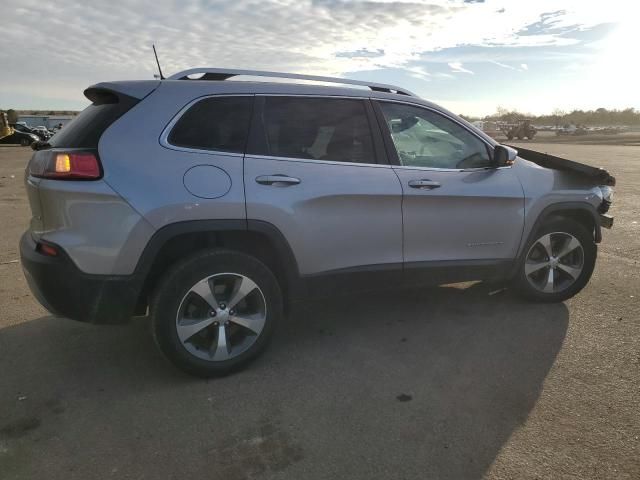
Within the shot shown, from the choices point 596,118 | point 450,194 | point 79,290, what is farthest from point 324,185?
point 596,118

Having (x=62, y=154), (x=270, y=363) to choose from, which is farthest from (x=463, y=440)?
(x=62, y=154)

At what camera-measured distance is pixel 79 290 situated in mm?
2969

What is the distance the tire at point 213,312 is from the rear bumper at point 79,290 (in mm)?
183

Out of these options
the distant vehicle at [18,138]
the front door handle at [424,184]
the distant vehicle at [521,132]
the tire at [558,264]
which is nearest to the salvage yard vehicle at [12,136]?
the distant vehicle at [18,138]

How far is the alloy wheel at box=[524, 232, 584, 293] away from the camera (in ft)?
14.8

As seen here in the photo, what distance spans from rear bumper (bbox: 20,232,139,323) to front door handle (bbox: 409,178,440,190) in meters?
2.05

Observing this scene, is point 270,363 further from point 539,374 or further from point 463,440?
point 539,374

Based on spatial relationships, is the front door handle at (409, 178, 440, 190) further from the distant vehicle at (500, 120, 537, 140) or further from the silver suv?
the distant vehicle at (500, 120, 537, 140)

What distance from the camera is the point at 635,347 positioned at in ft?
12.3

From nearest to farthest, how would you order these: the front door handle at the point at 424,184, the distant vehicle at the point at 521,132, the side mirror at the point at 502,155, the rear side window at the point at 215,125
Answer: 1. the rear side window at the point at 215,125
2. the front door handle at the point at 424,184
3. the side mirror at the point at 502,155
4. the distant vehicle at the point at 521,132

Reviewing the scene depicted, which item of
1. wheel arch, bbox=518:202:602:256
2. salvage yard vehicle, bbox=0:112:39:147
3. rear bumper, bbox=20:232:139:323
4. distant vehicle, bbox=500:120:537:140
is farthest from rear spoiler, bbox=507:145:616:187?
distant vehicle, bbox=500:120:537:140

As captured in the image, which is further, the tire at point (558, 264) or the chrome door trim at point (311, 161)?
the tire at point (558, 264)

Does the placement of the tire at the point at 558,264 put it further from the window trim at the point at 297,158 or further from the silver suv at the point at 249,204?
the window trim at the point at 297,158

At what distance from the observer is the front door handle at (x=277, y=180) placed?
3262mm
